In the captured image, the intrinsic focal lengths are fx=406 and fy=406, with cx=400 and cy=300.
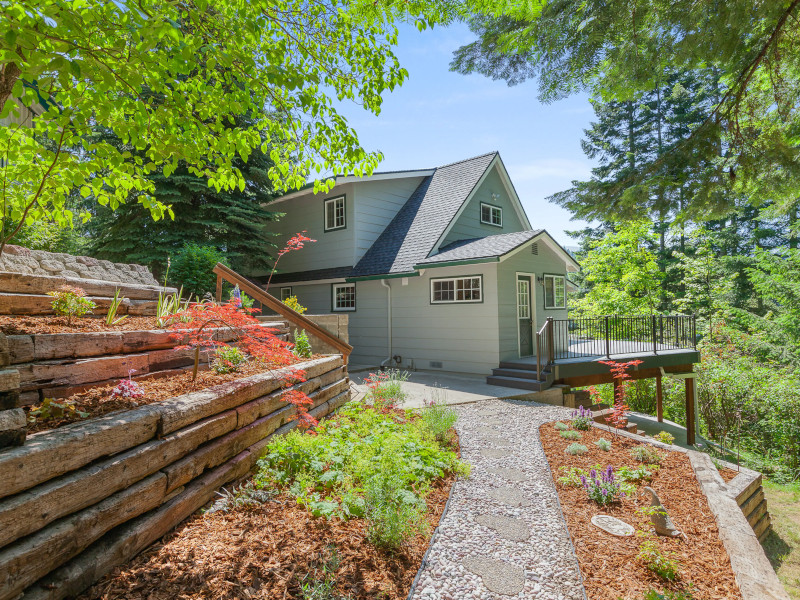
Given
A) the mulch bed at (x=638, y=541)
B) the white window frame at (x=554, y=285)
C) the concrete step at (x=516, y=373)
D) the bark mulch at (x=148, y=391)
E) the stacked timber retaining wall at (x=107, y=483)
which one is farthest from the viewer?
the white window frame at (x=554, y=285)

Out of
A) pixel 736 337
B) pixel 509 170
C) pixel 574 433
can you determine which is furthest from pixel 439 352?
pixel 736 337

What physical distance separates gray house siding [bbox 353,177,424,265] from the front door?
16.8 ft

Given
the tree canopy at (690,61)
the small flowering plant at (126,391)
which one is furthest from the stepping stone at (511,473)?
the small flowering plant at (126,391)

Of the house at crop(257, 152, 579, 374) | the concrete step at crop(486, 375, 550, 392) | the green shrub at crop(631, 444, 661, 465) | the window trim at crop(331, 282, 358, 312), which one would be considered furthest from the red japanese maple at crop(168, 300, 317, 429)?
the window trim at crop(331, 282, 358, 312)

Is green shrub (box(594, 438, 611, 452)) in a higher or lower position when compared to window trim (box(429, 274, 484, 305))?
lower

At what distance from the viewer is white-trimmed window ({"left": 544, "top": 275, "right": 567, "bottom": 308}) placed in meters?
12.1

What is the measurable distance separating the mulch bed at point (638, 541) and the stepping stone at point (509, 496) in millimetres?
358

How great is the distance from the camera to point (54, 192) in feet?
12.5

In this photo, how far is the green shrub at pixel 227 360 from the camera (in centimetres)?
418

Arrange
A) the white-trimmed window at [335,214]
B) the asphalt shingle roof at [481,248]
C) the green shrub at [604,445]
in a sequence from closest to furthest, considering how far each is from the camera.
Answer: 1. the green shrub at [604,445]
2. the asphalt shingle roof at [481,248]
3. the white-trimmed window at [335,214]

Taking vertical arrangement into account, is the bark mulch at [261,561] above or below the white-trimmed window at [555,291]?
below

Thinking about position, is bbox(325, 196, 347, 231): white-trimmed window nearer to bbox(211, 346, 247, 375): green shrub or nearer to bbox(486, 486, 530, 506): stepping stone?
bbox(211, 346, 247, 375): green shrub

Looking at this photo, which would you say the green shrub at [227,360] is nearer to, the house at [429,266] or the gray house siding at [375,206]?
the house at [429,266]

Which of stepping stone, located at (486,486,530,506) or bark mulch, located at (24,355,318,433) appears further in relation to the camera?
stepping stone, located at (486,486,530,506)
